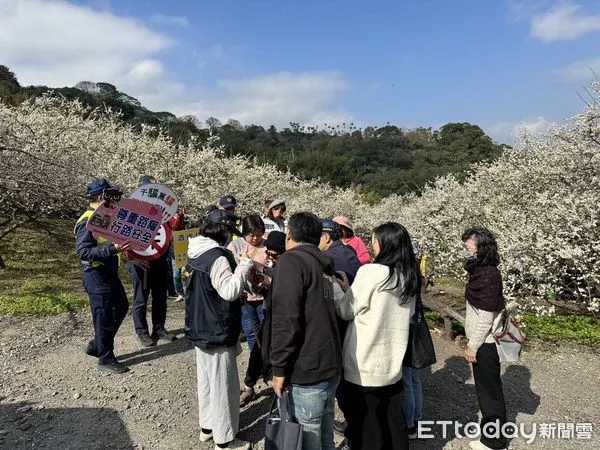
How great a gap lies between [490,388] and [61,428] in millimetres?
3553

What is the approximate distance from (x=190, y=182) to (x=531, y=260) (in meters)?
11.5

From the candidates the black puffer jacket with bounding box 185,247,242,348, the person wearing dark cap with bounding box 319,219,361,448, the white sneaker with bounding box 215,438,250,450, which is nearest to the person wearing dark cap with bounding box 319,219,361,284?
the person wearing dark cap with bounding box 319,219,361,448

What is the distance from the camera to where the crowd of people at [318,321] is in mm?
2357

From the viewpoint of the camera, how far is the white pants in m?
3.10

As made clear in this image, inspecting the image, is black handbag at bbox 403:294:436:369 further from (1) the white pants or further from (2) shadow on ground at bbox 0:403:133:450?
(2) shadow on ground at bbox 0:403:133:450

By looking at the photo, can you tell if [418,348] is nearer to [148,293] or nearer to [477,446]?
[477,446]

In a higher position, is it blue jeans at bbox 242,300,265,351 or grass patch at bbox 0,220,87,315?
blue jeans at bbox 242,300,265,351

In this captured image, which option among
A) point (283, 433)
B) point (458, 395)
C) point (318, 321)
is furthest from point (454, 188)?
point (283, 433)

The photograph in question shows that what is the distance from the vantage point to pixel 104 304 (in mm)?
4152

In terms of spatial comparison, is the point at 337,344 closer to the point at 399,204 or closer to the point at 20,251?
the point at 20,251

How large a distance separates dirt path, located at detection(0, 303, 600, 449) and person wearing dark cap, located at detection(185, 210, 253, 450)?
0.36 m

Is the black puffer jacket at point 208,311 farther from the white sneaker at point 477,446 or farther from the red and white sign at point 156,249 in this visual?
the white sneaker at point 477,446

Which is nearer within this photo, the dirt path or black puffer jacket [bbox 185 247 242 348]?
black puffer jacket [bbox 185 247 242 348]

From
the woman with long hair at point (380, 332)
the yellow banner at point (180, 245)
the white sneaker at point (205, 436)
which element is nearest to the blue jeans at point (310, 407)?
the woman with long hair at point (380, 332)
